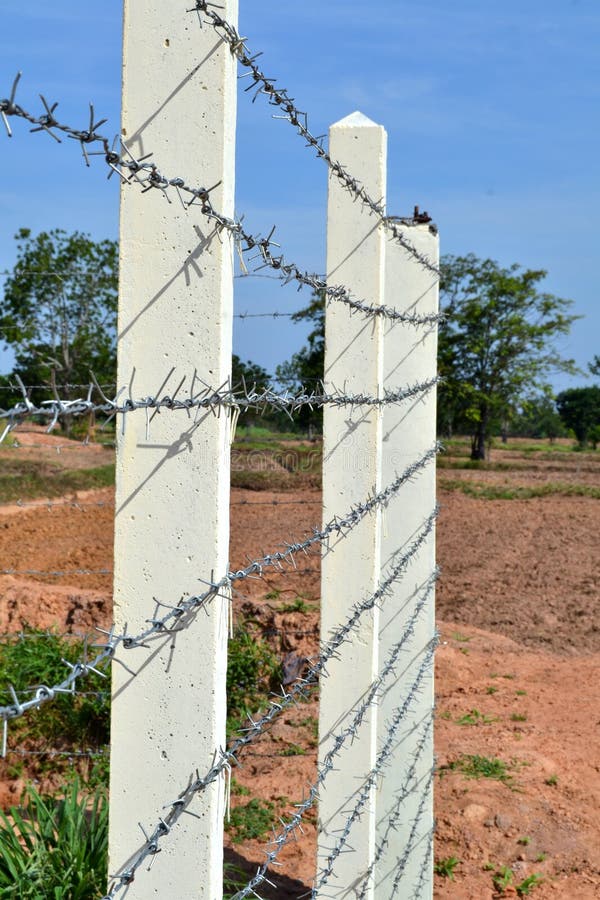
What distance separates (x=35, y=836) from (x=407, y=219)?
9.30ft

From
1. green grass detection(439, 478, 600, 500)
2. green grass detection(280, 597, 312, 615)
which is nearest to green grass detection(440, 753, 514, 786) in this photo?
green grass detection(280, 597, 312, 615)

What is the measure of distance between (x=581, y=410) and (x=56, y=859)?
236 ft

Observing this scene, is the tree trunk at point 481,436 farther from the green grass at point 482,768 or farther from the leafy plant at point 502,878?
the leafy plant at point 502,878

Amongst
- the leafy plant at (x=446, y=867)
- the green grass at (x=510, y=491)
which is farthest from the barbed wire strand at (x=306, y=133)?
the green grass at (x=510, y=491)

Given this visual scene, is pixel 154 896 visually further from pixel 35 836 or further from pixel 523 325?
pixel 523 325

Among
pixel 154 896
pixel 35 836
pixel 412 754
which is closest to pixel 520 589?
pixel 412 754

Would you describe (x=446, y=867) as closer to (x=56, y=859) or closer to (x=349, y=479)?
(x=56, y=859)

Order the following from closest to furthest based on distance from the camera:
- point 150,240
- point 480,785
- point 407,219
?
point 150,240
point 407,219
point 480,785

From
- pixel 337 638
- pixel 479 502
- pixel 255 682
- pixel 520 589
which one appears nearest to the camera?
pixel 337 638

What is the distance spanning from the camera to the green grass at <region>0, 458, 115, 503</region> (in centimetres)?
1930

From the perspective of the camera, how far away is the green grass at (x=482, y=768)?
18.8 ft

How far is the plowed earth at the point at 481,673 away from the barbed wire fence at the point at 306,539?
420 millimetres

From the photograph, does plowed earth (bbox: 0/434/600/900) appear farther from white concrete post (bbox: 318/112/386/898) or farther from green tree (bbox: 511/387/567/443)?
green tree (bbox: 511/387/567/443)

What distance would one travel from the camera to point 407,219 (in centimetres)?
406
